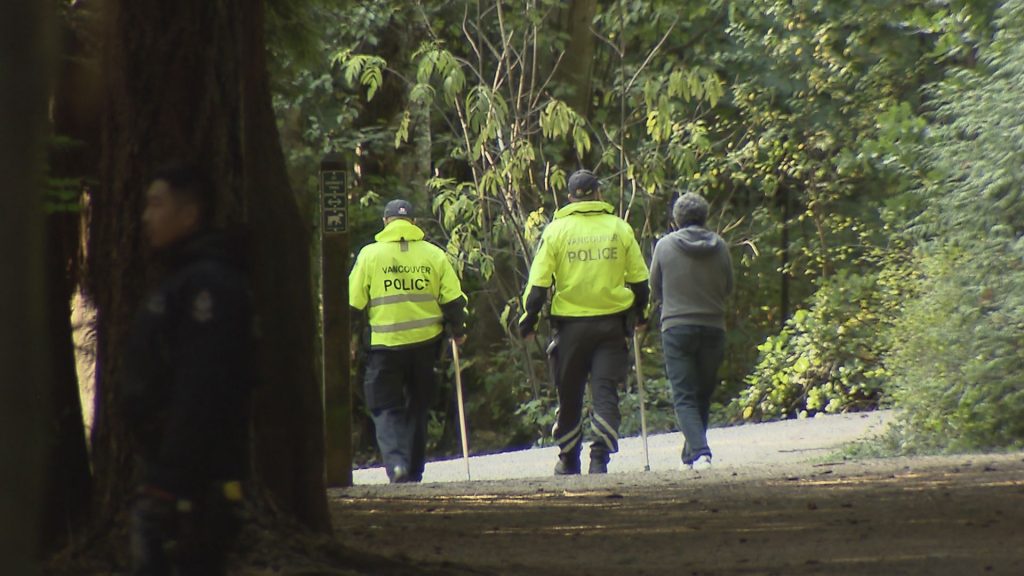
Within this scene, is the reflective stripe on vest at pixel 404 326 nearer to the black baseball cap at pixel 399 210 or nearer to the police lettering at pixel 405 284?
the police lettering at pixel 405 284

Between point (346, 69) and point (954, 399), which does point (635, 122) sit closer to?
point (346, 69)

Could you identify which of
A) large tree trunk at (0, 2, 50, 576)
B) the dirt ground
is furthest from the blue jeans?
large tree trunk at (0, 2, 50, 576)

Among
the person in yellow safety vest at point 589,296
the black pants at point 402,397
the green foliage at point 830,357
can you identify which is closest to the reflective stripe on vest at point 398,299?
the black pants at point 402,397

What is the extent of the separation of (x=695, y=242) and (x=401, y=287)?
2.27 meters

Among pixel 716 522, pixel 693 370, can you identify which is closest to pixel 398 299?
pixel 693 370

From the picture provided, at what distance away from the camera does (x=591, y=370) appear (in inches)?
549

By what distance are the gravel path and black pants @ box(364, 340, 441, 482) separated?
1008mm

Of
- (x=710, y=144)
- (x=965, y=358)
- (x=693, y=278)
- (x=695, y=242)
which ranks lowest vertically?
(x=965, y=358)

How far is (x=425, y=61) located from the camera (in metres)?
20.0

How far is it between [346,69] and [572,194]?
25.0 feet

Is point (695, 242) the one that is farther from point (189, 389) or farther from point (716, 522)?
point (189, 389)

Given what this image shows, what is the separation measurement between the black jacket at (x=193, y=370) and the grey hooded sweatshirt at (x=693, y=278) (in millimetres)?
8502

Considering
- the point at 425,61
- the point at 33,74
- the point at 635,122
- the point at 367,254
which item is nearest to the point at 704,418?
the point at 367,254

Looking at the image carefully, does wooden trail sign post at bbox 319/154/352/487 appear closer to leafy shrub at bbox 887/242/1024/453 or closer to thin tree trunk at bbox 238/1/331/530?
thin tree trunk at bbox 238/1/331/530
